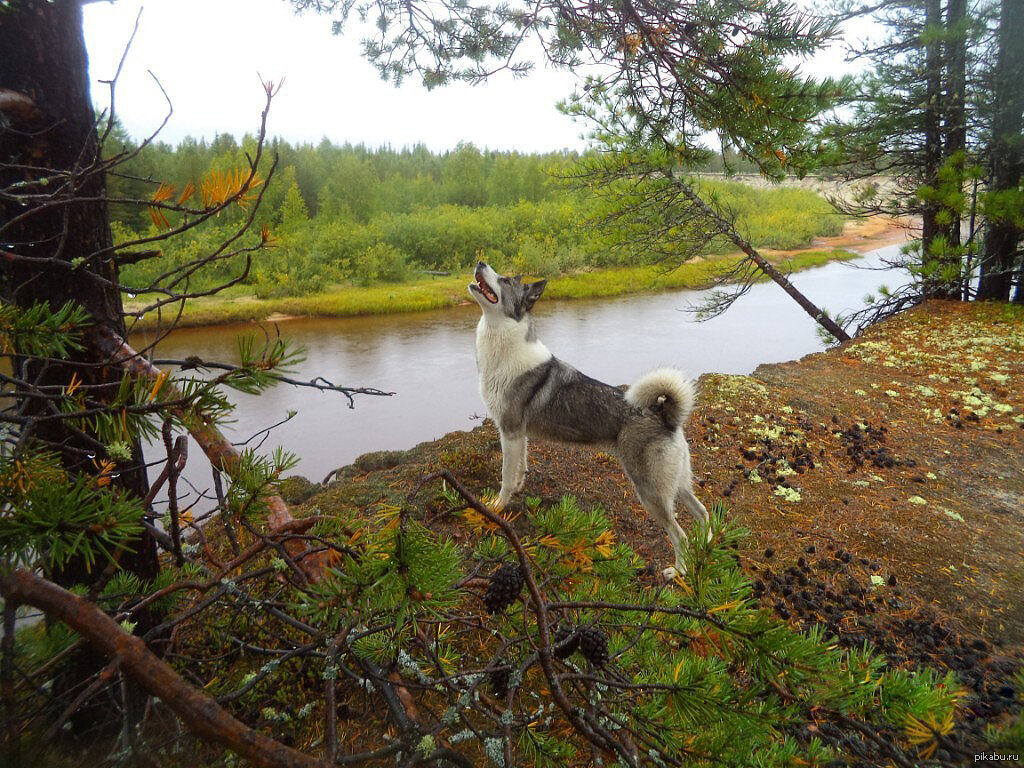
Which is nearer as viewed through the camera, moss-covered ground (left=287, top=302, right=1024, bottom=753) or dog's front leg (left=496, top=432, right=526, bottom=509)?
moss-covered ground (left=287, top=302, right=1024, bottom=753)

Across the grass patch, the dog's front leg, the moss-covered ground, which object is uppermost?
the grass patch

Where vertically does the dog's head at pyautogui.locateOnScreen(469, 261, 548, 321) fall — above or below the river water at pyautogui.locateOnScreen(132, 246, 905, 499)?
above

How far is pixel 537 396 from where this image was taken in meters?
3.20

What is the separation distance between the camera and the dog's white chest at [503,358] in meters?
3.23

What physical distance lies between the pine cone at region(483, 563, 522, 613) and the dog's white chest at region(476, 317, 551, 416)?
243 cm

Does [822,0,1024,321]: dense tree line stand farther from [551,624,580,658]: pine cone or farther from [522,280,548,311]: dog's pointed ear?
[551,624,580,658]: pine cone

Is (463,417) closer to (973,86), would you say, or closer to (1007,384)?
(1007,384)

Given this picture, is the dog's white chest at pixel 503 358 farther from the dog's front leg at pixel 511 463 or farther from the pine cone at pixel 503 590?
the pine cone at pixel 503 590

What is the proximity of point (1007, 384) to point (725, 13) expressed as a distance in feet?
17.5

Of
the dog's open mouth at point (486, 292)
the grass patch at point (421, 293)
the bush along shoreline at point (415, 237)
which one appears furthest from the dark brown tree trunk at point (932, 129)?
the dog's open mouth at point (486, 292)

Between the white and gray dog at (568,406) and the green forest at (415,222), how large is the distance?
1.37 meters

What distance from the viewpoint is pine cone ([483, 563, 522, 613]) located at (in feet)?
2.58

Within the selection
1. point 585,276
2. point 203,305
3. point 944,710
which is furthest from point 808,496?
point 585,276

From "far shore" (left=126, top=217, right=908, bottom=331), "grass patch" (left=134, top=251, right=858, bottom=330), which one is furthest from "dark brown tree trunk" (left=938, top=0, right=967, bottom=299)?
"grass patch" (left=134, top=251, right=858, bottom=330)
